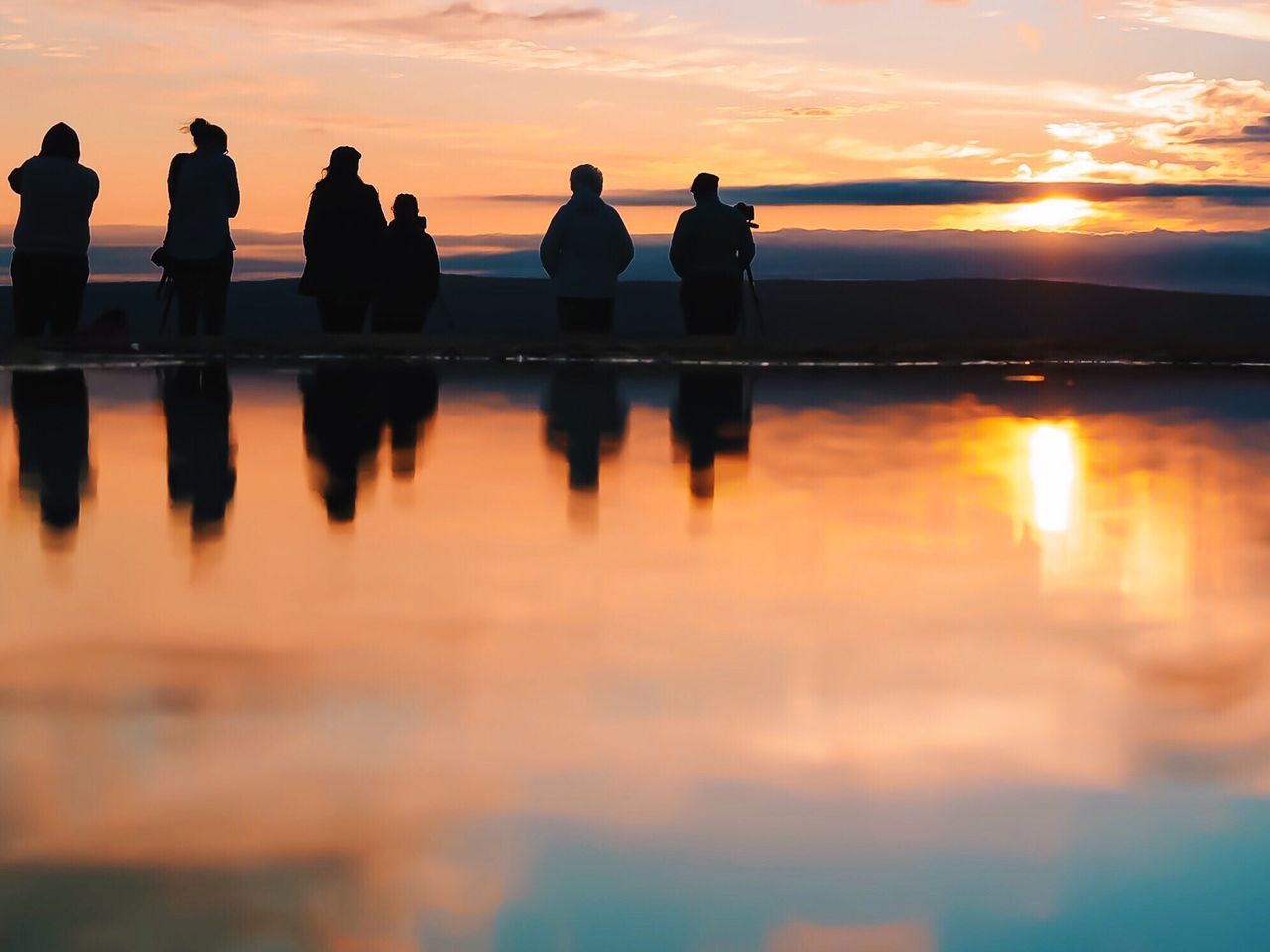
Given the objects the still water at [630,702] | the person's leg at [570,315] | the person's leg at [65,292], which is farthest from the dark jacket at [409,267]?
the still water at [630,702]

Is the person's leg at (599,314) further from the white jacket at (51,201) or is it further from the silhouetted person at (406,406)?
the white jacket at (51,201)

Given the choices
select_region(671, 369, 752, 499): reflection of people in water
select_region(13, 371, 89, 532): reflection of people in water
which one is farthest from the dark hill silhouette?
select_region(13, 371, 89, 532): reflection of people in water

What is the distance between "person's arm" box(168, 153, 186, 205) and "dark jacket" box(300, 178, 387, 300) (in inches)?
68.5

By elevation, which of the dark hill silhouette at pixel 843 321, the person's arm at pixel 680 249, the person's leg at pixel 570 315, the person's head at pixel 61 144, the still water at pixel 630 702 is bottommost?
the dark hill silhouette at pixel 843 321

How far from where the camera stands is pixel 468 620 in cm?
627

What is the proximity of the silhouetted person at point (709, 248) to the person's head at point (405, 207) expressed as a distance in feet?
7.58

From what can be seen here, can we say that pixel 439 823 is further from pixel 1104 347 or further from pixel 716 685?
pixel 1104 347

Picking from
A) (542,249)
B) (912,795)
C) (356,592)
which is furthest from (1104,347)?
(912,795)

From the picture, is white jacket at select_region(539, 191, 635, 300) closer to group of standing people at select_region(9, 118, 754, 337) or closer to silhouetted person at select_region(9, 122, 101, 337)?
group of standing people at select_region(9, 118, 754, 337)

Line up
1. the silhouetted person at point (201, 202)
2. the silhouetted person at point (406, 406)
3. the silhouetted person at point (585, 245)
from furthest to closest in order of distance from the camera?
the silhouetted person at point (585, 245) < the silhouetted person at point (201, 202) < the silhouetted person at point (406, 406)

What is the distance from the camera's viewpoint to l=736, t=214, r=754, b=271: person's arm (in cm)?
1930

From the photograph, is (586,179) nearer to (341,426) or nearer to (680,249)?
(680,249)

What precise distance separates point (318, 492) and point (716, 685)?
4.34 meters

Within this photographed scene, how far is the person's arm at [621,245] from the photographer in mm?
19031
